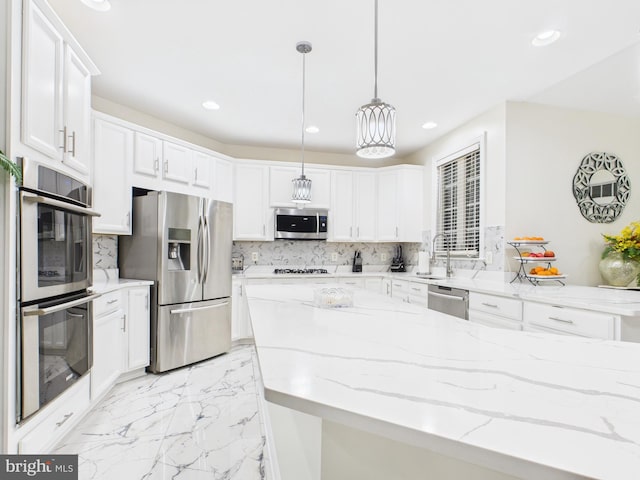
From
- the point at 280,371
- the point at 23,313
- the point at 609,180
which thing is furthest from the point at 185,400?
the point at 609,180

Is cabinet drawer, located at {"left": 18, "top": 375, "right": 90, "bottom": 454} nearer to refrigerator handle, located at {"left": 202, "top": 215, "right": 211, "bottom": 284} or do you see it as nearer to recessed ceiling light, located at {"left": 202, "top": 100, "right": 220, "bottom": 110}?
refrigerator handle, located at {"left": 202, "top": 215, "right": 211, "bottom": 284}

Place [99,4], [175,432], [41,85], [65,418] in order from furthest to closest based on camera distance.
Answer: [175,432]
[99,4]
[65,418]
[41,85]

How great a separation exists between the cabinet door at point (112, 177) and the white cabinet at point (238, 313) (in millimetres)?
1340

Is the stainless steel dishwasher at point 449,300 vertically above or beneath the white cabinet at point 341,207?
beneath

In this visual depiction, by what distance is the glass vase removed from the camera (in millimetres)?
2947

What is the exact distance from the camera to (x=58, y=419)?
1812 mm

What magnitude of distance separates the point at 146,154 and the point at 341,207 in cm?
249

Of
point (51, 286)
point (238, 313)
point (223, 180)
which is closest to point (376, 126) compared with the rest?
point (51, 286)

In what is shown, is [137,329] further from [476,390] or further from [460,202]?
[460,202]

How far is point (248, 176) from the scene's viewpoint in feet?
14.4

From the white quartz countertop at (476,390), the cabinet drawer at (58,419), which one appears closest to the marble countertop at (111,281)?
the cabinet drawer at (58,419)

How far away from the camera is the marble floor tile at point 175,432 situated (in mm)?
1803

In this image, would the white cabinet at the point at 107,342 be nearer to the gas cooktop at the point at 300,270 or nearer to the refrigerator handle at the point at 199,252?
the refrigerator handle at the point at 199,252

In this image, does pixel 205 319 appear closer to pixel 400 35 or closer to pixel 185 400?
pixel 185 400
